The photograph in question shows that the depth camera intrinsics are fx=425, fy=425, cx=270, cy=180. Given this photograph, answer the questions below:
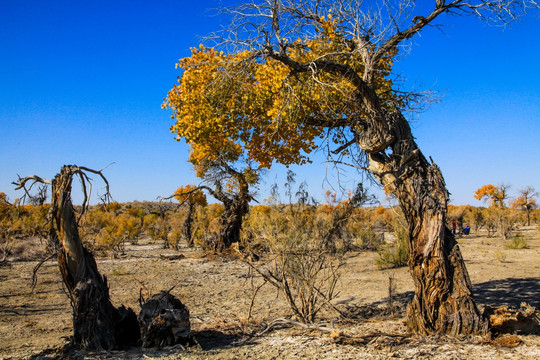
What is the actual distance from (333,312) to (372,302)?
4.03 feet

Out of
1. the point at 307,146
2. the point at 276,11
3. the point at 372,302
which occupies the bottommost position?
the point at 372,302

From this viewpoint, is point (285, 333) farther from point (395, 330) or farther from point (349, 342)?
point (395, 330)

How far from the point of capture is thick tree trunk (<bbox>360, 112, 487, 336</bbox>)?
4988 mm

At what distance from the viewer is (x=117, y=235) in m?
16.2

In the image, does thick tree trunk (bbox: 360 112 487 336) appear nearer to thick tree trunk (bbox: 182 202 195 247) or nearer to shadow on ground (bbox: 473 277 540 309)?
shadow on ground (bbox: 473 277 540 309)

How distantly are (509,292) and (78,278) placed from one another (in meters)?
7.48

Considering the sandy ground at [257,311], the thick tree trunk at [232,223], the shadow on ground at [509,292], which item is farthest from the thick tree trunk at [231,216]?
the shadow on ground at [509,292]

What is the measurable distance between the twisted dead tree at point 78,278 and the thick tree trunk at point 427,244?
3.70 metres

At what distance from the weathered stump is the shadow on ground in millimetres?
4728

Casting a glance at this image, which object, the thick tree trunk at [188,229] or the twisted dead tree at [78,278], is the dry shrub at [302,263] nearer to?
the twisted dead tree at [78,278]

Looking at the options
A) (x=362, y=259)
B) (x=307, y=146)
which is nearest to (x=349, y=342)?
(x=307, y=146)

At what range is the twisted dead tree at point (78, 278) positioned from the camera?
4.89 metres

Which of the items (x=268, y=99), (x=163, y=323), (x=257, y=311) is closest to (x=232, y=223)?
(x=257, y=311)

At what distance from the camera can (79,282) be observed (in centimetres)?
494
